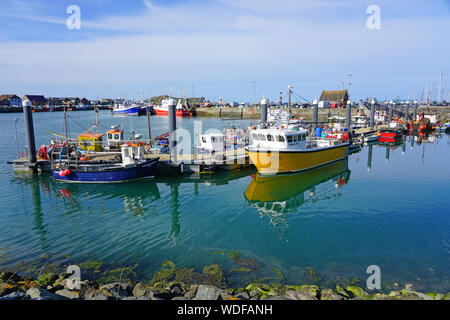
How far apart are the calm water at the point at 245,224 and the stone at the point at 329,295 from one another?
1.15m

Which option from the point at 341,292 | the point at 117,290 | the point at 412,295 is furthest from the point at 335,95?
the point at 117,290

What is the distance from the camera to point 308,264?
11.0 m

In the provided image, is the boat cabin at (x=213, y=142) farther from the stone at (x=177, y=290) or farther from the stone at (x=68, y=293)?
the stone at (x=68, y=293)

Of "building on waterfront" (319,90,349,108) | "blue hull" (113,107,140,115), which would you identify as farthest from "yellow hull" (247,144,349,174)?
"blue hull" (113,107,140,115)

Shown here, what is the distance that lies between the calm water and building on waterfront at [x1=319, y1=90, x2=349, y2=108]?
2879 inches

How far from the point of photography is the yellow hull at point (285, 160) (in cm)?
2317

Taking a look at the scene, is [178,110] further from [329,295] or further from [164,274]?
[329,295]

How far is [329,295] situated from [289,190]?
12.7 meters

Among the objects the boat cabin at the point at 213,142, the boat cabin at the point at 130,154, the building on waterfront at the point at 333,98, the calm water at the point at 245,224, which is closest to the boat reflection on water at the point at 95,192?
the calm water at the point at 245,224

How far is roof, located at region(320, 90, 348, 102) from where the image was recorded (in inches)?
3802

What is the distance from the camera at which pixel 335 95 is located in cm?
9988

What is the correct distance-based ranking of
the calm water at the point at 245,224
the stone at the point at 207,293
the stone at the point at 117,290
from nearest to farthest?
the stone at the point at 207,293
the stone at the point at 117,290
the calm water at the point at 245,224
